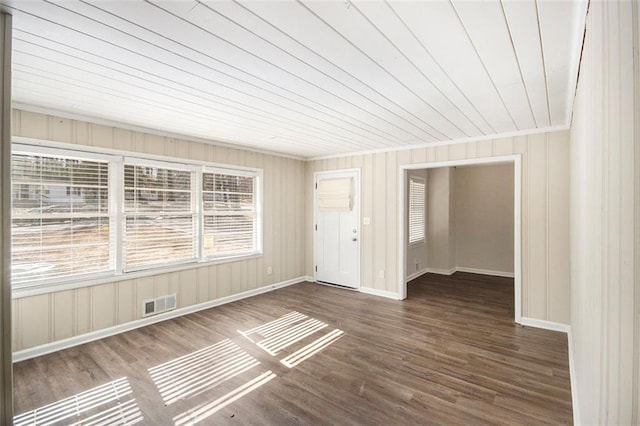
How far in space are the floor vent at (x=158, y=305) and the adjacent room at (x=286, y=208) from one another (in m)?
0.03

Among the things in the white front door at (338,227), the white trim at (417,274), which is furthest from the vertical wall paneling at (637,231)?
the white trim at (417,274)

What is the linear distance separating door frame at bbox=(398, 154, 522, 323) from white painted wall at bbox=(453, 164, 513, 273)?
84.6 inches

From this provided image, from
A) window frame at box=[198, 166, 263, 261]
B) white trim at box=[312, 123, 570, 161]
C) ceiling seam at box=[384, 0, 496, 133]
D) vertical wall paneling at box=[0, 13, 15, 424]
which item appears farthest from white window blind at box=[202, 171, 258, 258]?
ceiling seam at box=[384, 0, 496, 133]

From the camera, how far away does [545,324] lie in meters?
3.75

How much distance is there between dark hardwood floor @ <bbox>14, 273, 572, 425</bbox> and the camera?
222cm

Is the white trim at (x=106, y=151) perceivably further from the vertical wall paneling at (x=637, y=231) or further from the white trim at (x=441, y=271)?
the white trim at (x=441, y=271)

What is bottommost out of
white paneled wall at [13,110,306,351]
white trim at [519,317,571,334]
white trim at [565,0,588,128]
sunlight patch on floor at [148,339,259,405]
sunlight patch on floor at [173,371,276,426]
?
sunlight patch on floor at [173,371,276,426]

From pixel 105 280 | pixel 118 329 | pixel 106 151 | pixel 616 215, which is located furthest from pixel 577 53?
pixel 118 329

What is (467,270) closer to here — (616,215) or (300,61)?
(300,61)

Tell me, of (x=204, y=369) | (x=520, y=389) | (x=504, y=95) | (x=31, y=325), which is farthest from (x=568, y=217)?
(x=31, y=325)

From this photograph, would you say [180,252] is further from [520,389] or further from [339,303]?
[520,389]

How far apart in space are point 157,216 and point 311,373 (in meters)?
2.78

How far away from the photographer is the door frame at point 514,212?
12.9ft

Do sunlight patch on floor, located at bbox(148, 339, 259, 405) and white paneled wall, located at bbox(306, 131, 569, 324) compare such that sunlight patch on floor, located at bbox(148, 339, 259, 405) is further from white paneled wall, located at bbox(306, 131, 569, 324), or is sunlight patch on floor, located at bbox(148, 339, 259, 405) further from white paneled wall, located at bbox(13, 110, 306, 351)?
white paneled wall, located at bbox(306, 131, 569, 324)
